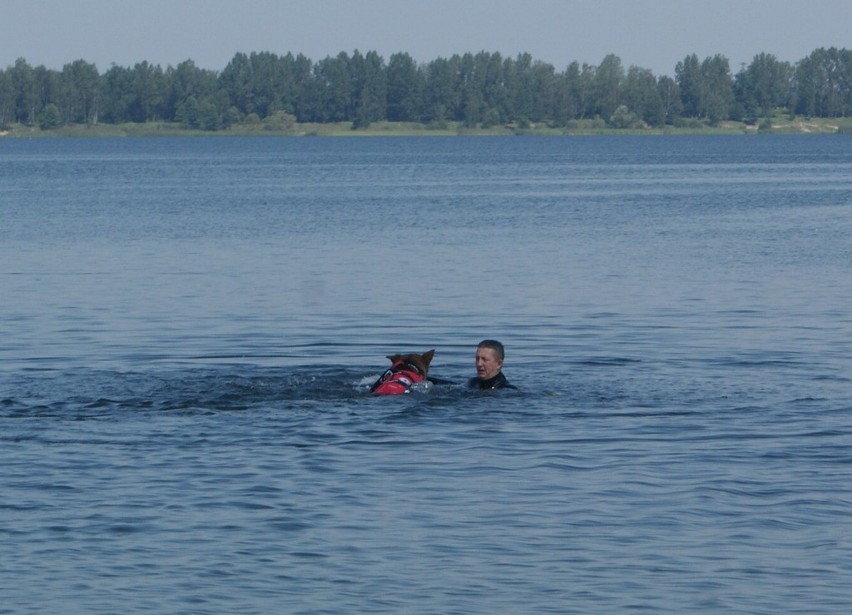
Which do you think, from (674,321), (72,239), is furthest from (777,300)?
(72,239)

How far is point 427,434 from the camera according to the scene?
1869 centimetres

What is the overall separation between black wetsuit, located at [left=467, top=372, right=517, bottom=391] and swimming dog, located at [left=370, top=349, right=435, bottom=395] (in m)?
0.79

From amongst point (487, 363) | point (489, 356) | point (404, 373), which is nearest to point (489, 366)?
point (487, 363)

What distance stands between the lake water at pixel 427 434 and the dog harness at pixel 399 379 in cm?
19

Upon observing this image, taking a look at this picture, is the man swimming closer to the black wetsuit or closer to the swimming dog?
the black wetsuit

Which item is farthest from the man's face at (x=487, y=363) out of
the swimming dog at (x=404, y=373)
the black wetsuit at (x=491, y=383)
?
the swimming dog at (x=404, y=373)

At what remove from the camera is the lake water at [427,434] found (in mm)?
12984

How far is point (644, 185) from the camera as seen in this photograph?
9931 cm

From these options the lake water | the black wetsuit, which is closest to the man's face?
the black wetsuit

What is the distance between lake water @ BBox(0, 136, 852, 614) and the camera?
12984 mm

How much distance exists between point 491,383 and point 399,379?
126 cm

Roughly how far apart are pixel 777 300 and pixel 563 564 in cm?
2108

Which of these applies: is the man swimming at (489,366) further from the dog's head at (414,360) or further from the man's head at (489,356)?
the dog's head at (414,360)

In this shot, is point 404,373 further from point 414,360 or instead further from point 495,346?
point 495,346
